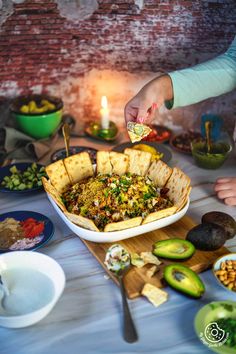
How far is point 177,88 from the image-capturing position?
77.5 inches

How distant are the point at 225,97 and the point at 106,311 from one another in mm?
1630

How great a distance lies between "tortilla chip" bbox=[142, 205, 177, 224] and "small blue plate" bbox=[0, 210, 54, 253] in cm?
→ 35

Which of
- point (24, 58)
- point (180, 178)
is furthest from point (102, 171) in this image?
point (24, 58)

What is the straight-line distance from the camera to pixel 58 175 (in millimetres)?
1681

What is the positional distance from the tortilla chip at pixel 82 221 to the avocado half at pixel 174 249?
0.21 m

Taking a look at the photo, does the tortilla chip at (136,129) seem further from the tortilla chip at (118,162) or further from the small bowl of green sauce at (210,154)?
the small bowl of green sauce at (210,154)

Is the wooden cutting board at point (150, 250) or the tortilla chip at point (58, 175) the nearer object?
the wooden cutting board at point (150, 250)

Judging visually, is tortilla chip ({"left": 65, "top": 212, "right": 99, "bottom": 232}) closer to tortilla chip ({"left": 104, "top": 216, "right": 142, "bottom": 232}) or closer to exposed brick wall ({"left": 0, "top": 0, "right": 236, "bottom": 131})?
tortilla chip ({"left": 104, "top": 216, "right": 142, "bottom": 232})

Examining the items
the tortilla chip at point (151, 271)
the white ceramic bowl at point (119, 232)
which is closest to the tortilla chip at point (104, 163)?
the white ceramic bowl at point (119, 232)

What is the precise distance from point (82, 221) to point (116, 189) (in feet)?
0.76

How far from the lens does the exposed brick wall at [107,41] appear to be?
7.47 feet

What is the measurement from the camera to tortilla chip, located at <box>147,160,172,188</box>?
1.67 metres

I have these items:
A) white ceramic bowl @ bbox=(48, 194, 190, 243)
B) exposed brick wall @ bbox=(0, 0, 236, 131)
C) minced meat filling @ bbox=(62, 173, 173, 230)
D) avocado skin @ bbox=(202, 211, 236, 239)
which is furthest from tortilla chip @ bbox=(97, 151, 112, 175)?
exposed brick wall @ bbox=(0, 0, 236, 131)

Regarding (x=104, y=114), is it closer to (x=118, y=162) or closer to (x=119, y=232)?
(x=118, y=162)
